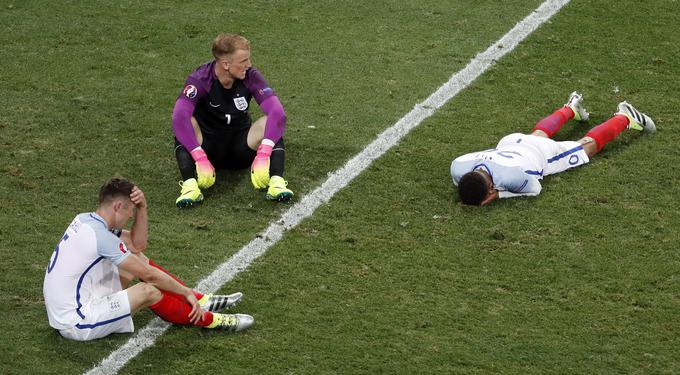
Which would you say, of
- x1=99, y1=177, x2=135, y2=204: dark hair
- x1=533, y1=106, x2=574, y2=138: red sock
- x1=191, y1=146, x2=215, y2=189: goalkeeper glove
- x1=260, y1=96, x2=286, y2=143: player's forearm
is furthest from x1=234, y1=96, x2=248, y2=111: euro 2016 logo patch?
x1=533, y1=106, x2=574, y2=138: red sock

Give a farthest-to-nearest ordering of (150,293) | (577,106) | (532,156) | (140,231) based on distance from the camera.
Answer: (577,106) < (532,156) < (140,231) < (150,293)

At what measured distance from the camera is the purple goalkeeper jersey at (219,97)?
27.9 feet

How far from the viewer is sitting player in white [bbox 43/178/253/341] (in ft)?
21.2

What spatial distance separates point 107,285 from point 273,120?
2.31m

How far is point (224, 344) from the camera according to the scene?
668 centimetres

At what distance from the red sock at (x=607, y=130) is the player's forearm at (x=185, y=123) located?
3.00m

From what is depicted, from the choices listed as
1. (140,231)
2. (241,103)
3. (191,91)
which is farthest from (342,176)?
(140,231)

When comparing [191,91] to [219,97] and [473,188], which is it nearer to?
[219,97]

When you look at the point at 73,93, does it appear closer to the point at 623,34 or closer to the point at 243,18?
the point at 243,18

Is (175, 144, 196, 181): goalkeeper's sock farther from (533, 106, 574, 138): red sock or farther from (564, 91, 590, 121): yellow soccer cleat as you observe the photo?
(564, 91, 590, 121): yellow soccer cleat

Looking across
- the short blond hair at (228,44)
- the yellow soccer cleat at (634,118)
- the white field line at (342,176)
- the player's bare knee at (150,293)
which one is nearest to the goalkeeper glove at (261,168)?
the white field line at (342,176)

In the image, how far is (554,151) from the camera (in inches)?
340

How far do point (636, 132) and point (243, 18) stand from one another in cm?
399

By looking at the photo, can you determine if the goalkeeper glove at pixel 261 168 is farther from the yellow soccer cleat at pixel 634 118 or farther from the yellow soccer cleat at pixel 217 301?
the yellow soccer cleat at pixel 634 118
